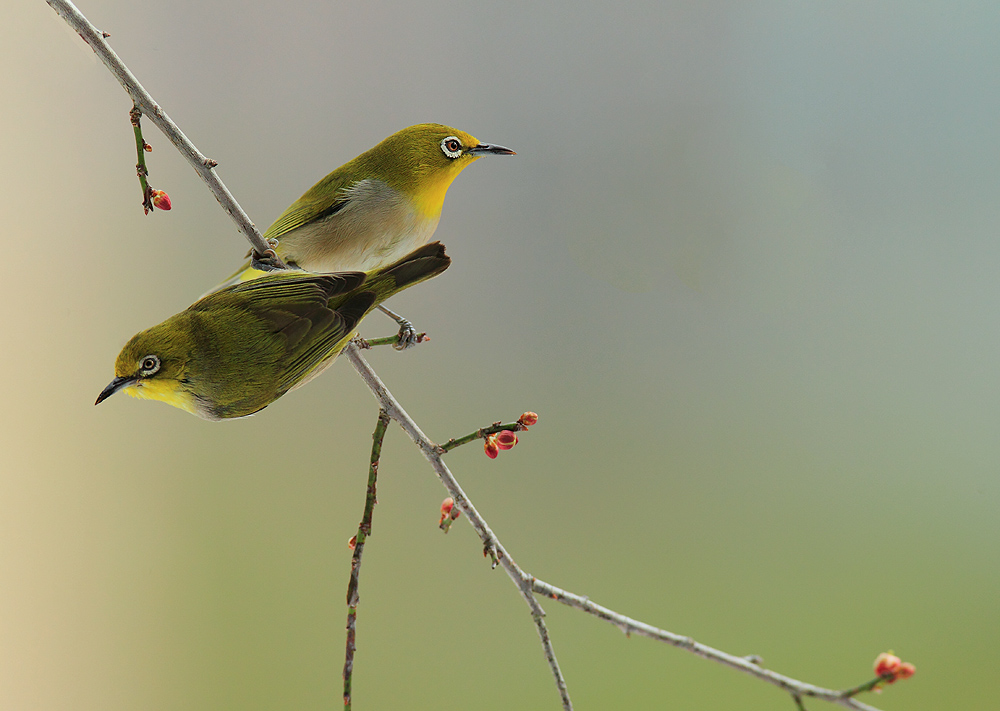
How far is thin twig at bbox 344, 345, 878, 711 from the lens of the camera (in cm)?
66

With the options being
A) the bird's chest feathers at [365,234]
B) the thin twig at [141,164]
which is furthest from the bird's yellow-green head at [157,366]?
the bird's chest feathers at [365,234]

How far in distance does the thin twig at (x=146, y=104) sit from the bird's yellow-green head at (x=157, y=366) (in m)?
0.17

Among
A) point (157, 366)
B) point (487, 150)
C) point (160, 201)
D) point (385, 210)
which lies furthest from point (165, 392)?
point (487, 150)

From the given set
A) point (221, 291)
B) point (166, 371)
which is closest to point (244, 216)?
point (221, 291)

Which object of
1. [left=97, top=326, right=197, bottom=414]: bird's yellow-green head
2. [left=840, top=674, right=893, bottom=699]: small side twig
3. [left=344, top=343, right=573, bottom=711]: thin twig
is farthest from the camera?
[left=344, top=343, right=573, bottom=711]: thin twig

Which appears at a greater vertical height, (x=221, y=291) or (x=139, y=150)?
(x=139, y=150)

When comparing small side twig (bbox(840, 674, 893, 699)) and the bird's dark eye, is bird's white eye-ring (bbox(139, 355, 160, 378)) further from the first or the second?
small side twig (bbox(840, 674, 893, 699))

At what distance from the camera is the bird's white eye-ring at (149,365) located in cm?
72

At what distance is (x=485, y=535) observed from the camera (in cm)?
83

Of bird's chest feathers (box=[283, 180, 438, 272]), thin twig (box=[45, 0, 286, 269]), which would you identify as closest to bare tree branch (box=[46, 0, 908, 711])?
thin twig (box=[45, 0, 286, 269])

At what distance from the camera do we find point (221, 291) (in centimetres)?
89

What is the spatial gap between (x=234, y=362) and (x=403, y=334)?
242 millimetres

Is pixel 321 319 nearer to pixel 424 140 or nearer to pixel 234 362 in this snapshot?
pixel 234 362

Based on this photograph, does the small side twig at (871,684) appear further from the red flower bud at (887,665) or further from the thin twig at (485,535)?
the thin twig at (485,535)
